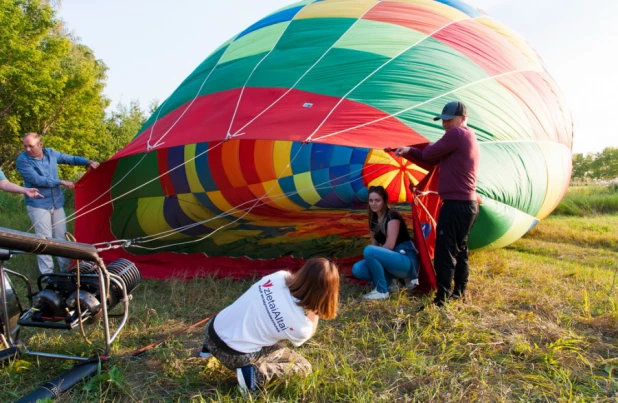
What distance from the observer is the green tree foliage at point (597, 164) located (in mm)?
31609

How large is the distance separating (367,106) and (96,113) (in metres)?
16.3

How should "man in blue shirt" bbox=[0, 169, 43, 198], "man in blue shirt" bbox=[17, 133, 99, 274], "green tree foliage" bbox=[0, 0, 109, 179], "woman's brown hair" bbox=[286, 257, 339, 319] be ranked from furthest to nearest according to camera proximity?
"green tree foliage" bbox=[0, 0, 109, 179] → "man in blue shirt" bbox=[17, 133, 99, 274] → "man in blue shirt" bbox=[0, 169, 43, 198] → "woman's brown hair" bbox=[286, 257, 339, 319]

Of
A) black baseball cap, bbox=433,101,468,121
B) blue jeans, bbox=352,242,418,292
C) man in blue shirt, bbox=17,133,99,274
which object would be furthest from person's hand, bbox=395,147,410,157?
man in blue shirt, bbox=17,133,99,274

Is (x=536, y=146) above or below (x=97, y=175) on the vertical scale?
above

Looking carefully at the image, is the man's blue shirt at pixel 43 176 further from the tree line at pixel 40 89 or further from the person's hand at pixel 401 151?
the tree line at pixel 40 89

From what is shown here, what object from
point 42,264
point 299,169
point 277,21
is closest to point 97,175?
point 42,264

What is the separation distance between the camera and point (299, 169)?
427 centimetres

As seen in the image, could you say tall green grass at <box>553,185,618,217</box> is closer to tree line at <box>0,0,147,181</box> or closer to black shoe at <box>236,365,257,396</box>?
black shoe at <box>236,365,257,396</box>

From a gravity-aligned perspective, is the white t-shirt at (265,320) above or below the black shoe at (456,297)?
above

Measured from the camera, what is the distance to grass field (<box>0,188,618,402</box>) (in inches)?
72.9

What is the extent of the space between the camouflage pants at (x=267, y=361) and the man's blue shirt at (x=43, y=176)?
2.27 metres

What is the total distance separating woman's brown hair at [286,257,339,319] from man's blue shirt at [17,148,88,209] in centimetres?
254

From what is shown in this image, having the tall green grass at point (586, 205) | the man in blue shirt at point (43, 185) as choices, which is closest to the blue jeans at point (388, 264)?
the man in blue shirt at point (43, 185)

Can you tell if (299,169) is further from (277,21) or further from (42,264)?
(42,264)
